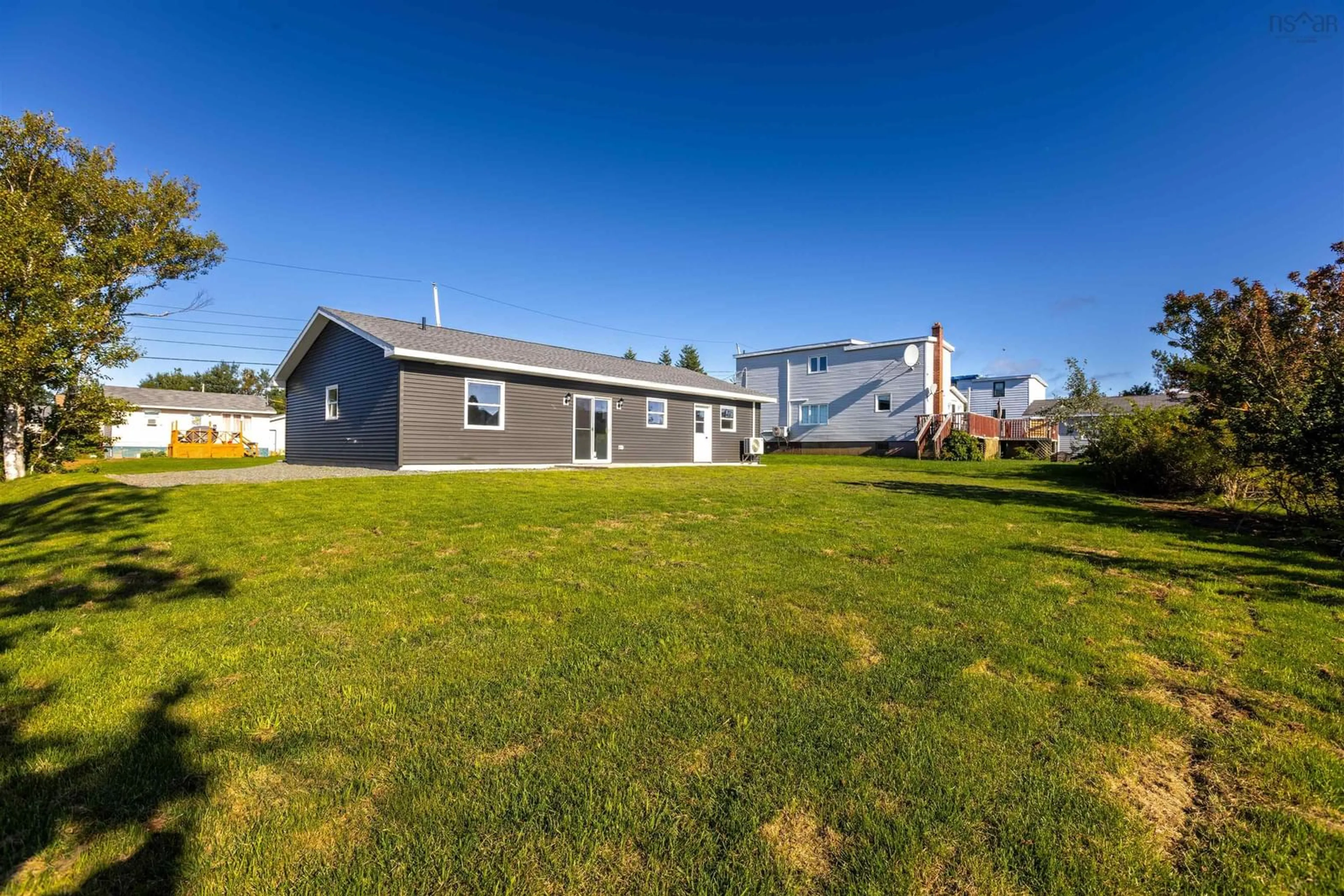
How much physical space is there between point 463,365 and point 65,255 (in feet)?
30.9

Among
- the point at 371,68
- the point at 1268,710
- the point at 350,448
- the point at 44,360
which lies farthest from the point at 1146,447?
the point at 44,360

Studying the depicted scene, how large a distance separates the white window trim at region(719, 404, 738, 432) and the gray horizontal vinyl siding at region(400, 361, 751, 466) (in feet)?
5.10

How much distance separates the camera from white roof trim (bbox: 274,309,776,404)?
1347 centimetres

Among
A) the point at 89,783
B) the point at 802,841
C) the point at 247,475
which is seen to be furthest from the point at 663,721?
the point at 247,475

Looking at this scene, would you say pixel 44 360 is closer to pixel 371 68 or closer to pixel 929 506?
pixel 371 68

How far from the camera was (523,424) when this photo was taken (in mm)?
15680

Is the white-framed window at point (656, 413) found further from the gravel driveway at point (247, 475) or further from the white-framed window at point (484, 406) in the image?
the gravel driveway at point (247, 475)

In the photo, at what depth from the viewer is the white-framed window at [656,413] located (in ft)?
62.2

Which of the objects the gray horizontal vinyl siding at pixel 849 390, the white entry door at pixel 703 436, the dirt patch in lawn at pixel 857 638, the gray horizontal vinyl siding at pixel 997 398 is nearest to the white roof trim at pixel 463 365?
the white entry door at pixel 703 436

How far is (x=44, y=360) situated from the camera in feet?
39.7

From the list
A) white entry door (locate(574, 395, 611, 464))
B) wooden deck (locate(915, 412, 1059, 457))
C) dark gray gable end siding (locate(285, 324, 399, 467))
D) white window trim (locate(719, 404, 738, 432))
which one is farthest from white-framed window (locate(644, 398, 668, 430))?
wooden deck (locate(915, 412, 1059, 457))

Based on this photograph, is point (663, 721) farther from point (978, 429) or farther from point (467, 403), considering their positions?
point (978, 429)

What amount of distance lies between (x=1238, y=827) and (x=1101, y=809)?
41cm

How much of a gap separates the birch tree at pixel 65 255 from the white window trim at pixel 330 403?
167 inches
